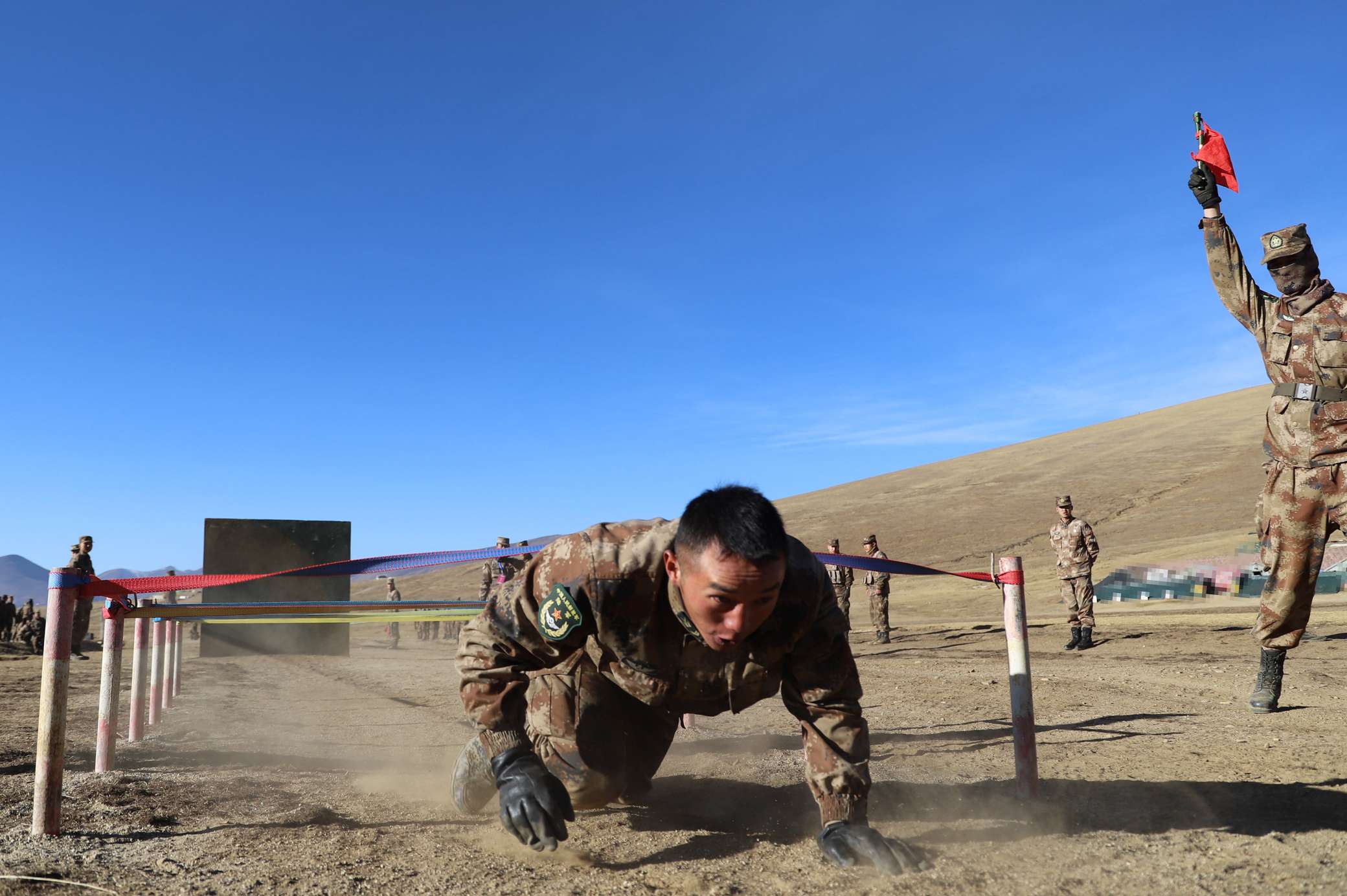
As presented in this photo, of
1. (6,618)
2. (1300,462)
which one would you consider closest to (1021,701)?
(1300,462)

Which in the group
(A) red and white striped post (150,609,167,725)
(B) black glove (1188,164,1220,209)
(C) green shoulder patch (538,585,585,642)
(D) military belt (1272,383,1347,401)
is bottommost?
(A) red and white striped post (150,609,167,725)

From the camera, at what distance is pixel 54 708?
295 cm

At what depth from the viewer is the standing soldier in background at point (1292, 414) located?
177 inches

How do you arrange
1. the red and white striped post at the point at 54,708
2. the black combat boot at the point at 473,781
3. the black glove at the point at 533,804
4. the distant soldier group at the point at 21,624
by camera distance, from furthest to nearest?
the distant soldier group at the point at 21,624 → the black combat boot at the point at 473,781 → the red and white striped post at the point at 54,708 → the black glove at the point at 533,804

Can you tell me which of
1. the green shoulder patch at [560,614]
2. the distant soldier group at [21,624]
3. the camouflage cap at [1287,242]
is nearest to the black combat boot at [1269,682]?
the camouflage cap at [1287,242]

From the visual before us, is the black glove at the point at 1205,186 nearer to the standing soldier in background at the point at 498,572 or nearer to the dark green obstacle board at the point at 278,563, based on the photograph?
the standing soldier in background at the point at 498,572

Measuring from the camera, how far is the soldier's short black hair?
2270 mm

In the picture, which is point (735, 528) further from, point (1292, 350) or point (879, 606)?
point (879, 606)

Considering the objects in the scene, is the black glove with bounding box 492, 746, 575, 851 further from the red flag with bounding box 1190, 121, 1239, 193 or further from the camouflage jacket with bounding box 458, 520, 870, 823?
the red flag with bounding box 1190, 121, 1239, 193

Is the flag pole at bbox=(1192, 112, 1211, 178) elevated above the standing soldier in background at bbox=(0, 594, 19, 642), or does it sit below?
above

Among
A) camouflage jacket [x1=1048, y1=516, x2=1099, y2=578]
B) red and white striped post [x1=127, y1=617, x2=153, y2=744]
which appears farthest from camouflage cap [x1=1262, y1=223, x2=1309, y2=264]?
camouflage jacket [x1=1048, y1=516, x2=1099, y2=578]

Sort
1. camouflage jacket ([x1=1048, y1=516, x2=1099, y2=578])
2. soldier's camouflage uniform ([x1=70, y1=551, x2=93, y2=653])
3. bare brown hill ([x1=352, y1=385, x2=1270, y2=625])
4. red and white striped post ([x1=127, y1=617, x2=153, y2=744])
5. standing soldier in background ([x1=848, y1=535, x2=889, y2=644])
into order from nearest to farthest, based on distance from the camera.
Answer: red and white striped post ([x1=127, y1=617, x2=153, y2=744]) → camouflage jacket ([x1=1048, y1=516, x2=1099, y2=578]) → soldier's camouflage uniform ([x1=70, y1=551, x2=93, y2=653]) → standing soldier in background ([x1=848, y1=535, x2=889, y2=644]) → bare brown hill ([x1=352, y1=385, x2=1270, y2=625])

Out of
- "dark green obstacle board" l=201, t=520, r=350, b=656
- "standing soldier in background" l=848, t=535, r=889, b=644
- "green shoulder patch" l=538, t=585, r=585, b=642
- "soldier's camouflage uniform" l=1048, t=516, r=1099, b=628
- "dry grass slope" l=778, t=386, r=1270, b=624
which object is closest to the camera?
"green shoulder patch" l=538, t=585, r=585, b=642

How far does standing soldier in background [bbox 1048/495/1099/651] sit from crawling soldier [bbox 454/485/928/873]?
882 cm
